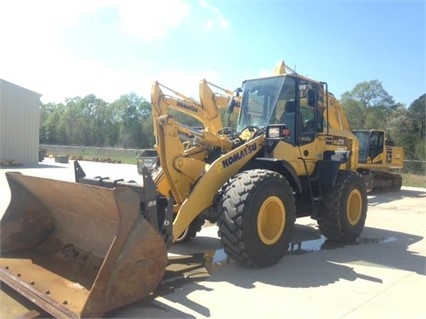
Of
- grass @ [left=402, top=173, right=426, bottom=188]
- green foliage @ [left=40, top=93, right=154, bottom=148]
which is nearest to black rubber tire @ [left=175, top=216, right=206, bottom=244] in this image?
grass @ [left=402, top=173, right=426, bottom=188]

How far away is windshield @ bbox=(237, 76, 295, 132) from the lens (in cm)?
657

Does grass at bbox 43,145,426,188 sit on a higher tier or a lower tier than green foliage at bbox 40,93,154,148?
lower

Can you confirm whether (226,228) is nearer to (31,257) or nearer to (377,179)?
(31,257)

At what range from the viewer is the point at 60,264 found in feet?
14.8

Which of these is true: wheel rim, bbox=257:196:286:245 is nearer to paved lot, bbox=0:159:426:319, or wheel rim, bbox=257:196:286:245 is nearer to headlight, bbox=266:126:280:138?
paved lot, bbox=0:159:426:319

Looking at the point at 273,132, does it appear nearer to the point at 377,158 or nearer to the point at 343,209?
the point at 343,209

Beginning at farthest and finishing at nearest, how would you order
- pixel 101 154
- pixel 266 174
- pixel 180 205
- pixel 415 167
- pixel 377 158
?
pixel 101 154
pixel 415 167
pixel 377 158
pixel 180 205
pixel 266 174

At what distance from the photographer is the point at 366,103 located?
173ft

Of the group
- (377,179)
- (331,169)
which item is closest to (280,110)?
(331,169)

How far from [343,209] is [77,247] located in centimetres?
404

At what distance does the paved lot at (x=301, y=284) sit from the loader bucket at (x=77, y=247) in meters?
0.37

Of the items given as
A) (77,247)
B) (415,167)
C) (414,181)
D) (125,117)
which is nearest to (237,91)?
(77,247)

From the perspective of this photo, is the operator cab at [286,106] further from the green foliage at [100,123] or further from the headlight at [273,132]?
the green foliage at [100,123]

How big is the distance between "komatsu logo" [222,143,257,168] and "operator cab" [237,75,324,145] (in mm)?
592
